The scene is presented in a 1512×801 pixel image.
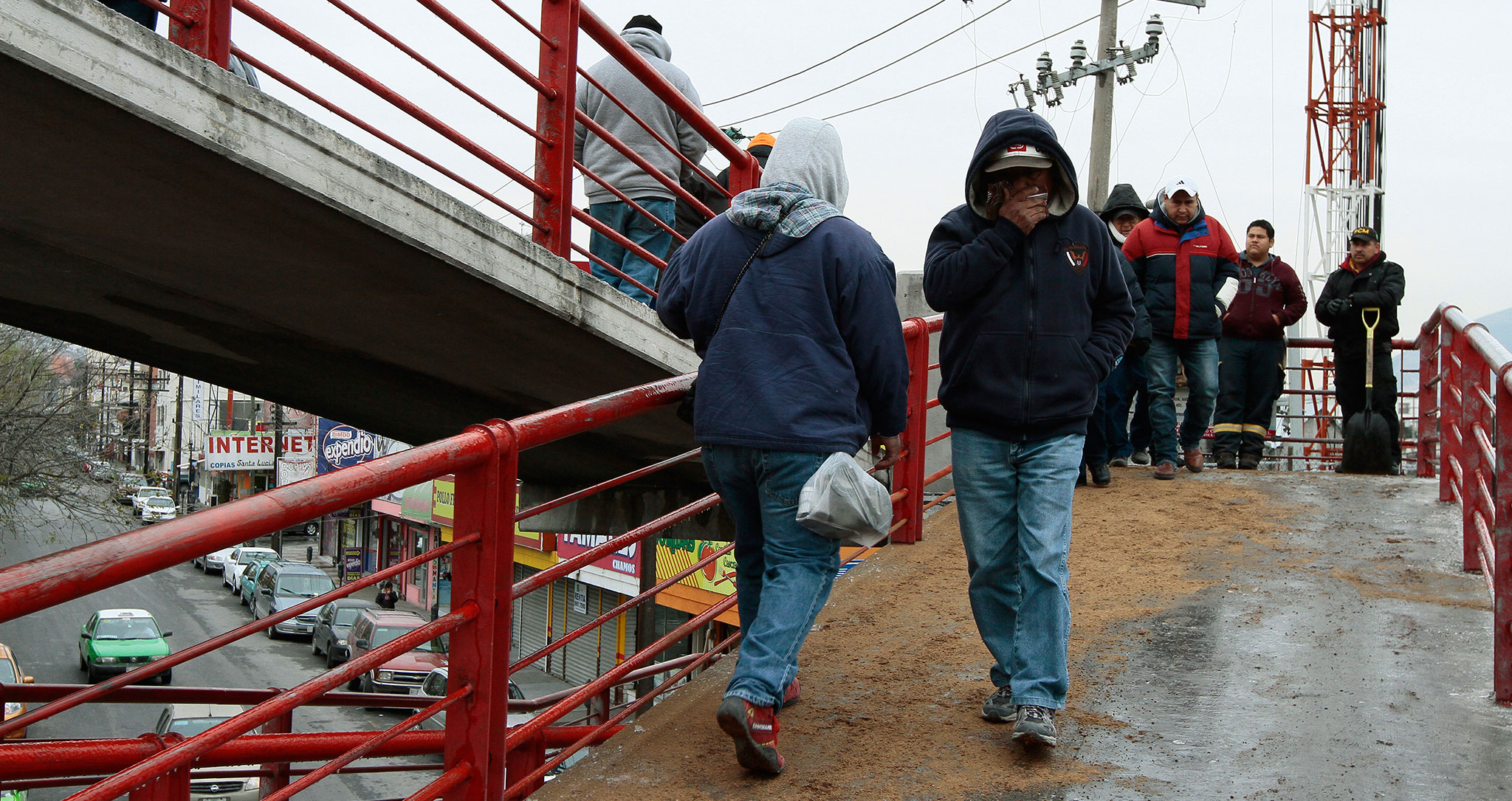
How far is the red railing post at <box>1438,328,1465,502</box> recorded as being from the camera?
21.3 ft

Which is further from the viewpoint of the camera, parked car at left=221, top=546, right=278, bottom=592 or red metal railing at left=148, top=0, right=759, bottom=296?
parked car at left=221, top=546, right=278, bottom=592

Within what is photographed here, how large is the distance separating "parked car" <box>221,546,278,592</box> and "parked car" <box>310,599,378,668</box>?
10701 mm

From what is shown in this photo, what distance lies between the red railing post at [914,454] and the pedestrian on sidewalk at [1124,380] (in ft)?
7.62

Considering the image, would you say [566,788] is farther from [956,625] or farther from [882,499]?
[956,625]

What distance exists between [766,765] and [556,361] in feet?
9.02

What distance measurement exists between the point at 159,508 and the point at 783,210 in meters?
49.0

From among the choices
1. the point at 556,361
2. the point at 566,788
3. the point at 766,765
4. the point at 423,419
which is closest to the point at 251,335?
the point at 556,361

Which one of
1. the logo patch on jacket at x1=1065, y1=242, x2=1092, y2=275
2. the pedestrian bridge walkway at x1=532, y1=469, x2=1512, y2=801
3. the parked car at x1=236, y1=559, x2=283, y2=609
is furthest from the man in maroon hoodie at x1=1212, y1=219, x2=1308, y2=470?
the parked car at x1=236, y1=559, x2=283, y2=609

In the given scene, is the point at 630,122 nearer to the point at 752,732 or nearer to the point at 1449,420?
the point at 752,732

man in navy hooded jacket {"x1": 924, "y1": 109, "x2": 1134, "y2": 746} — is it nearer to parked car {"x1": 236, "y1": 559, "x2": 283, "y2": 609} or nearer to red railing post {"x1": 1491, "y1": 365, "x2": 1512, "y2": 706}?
red railing post {"x1": 1491, "y1": 365, "x2": 1512, "y2": 706}

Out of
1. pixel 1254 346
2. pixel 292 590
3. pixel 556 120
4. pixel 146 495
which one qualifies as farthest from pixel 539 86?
pixel 146 495

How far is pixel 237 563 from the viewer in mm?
37719

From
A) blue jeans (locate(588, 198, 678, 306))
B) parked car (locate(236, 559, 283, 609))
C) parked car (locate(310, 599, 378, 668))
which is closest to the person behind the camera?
blue jeans (locate(588, 198, 678, 306))

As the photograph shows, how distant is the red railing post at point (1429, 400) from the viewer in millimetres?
7641
